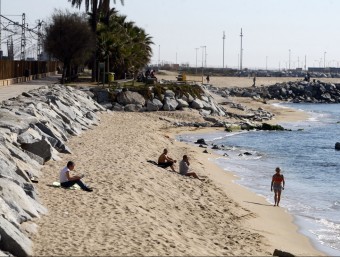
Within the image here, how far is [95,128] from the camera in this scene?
31.8 meters

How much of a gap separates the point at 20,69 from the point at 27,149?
3889 cm

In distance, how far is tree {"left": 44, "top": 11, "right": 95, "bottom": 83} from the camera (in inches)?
2026

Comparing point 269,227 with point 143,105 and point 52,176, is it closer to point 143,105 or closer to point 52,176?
point 52,176

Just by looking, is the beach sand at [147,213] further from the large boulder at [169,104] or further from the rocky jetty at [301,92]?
the rocky jetty at [301,92]

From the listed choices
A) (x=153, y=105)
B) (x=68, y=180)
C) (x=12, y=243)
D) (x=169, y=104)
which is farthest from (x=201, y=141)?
(x=12, y=243)

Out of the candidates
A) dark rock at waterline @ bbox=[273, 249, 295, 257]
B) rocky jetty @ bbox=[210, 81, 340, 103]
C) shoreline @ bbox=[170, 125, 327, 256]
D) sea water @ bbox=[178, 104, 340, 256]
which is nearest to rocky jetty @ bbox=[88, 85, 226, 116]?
sea water @ bbox=[178, 104, 340, 256]

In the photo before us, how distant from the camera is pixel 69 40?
52312 millimetres

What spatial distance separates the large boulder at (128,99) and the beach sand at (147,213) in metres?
18.4

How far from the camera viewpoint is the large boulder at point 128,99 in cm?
4531

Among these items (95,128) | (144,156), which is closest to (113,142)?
(144,156)

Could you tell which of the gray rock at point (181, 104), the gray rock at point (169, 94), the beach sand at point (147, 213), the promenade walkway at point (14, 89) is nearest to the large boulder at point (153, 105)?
the gray rock at point (169, 94)

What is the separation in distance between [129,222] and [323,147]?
28322 millimetres

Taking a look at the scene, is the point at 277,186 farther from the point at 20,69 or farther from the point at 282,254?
the point at 20,69

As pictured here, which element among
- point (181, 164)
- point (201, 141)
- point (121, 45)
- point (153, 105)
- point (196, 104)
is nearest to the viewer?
point (181, 164)
